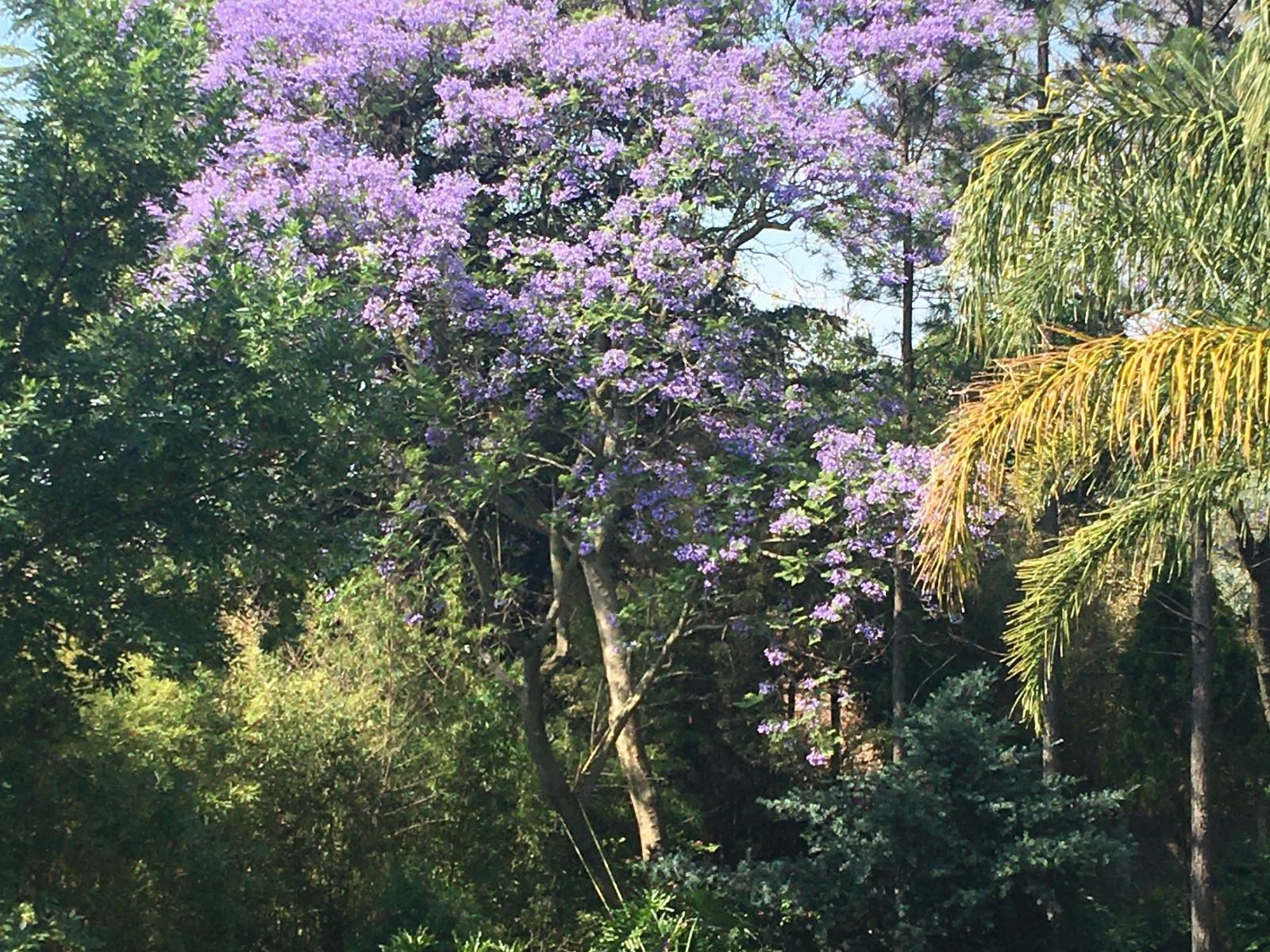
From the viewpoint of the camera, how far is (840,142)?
29.0ft

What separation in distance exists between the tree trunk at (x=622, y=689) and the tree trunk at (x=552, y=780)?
0.39m

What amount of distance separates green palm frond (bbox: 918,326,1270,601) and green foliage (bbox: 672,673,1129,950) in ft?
8.89

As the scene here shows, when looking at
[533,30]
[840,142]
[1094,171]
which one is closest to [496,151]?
[533,30]

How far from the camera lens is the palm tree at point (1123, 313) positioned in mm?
5055

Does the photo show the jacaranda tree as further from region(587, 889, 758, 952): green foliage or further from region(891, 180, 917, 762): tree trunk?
region(587, 889, 758, 952): green foliage

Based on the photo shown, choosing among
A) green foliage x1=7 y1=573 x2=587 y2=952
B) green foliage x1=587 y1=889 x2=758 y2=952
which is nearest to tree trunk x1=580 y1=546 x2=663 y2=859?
green foliage x1=7 y1=573 x2=587 y2=952

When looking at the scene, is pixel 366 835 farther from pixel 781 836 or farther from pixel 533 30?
pixel 533 30

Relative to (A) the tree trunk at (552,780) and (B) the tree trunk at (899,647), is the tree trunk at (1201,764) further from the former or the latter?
(A) the tree trunk at (552,780)

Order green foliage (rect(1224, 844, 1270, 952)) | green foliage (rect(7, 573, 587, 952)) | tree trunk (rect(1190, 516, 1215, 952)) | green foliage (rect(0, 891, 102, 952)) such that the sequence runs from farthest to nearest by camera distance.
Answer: green foliage (rect(1224, 844, 1270, 952)), tree trunk (rect(1190, 516, 1215, 952)), green foliage (rect(7, 573, 587, 952)), green foliage (rect(0, 891, 102, 952))

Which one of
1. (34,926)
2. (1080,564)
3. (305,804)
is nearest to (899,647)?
(1080,564)

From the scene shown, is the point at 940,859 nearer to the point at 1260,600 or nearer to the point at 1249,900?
the point at 1260,600

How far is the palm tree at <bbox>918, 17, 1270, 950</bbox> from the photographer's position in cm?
505

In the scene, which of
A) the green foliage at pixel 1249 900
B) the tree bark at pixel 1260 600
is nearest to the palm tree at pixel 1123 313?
the tree bark at pixel 1260 600

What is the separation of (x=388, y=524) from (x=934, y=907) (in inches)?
169
